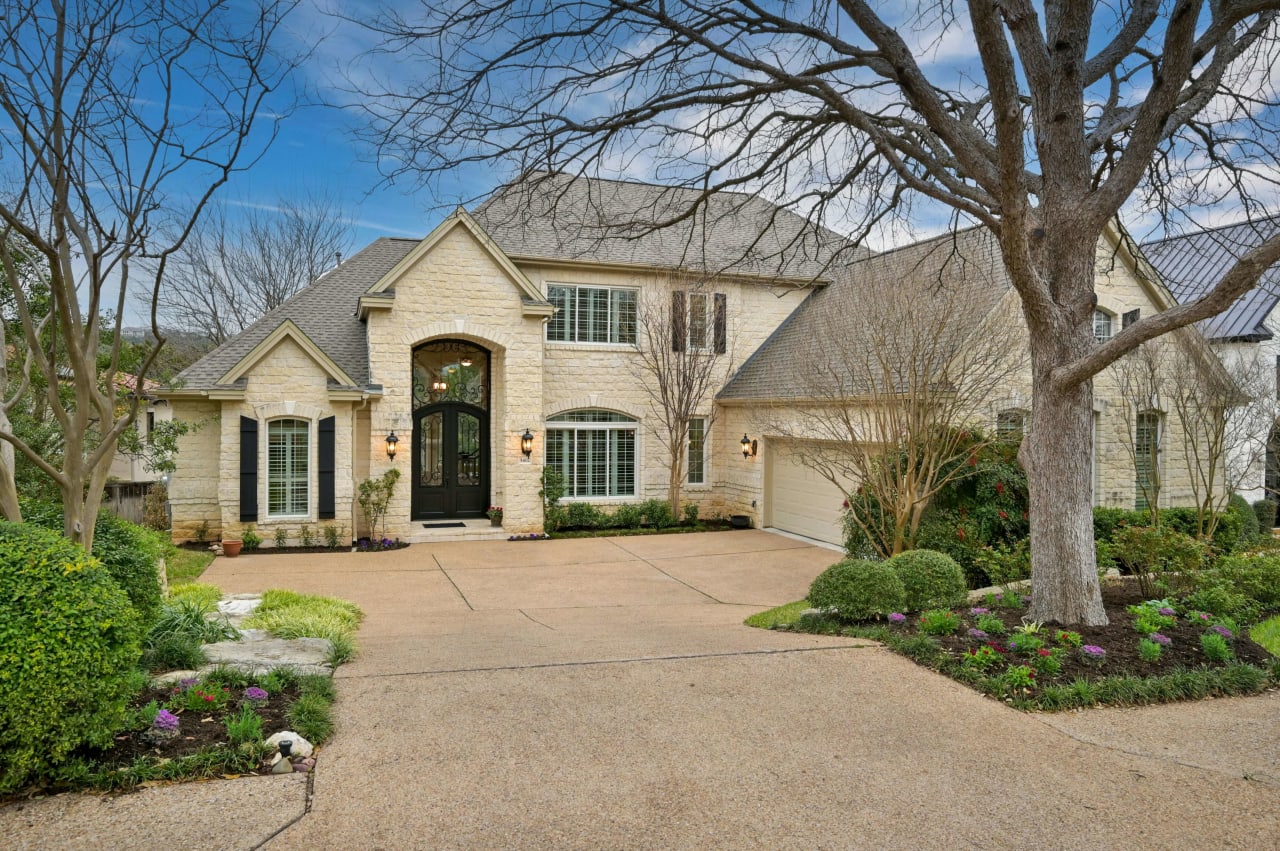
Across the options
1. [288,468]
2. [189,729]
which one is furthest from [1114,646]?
[288,468]

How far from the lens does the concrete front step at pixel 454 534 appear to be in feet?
52.3

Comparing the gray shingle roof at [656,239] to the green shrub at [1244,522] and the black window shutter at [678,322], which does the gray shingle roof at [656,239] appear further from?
the green shrub at [1244,522]

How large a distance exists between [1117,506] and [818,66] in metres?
11.5

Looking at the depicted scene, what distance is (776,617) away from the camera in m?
8.87

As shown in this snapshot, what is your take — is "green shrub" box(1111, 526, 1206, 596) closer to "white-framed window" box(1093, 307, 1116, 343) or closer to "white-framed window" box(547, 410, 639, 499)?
"white-framed window" box(1093, 307, 1116, 343)

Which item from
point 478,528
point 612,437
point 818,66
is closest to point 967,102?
point 818,66

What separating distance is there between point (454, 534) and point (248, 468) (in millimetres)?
4020

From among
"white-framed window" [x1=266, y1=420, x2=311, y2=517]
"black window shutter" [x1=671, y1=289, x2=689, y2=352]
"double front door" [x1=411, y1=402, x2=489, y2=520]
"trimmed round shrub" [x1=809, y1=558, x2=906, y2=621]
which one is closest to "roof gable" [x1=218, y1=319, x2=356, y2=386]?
"white-framed window" [x1=266, y1=420, x2=311, y2=517]

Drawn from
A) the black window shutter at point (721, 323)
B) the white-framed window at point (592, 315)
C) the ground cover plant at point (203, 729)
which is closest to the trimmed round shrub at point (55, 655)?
the ground cover plant at point (203, 729)

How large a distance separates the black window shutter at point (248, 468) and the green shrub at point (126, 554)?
7.73m

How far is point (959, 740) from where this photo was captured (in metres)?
4.95

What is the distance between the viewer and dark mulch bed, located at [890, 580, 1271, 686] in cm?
615

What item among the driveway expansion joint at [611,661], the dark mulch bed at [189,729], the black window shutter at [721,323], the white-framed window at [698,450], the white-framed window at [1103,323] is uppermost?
the black window shutter at [721,323]

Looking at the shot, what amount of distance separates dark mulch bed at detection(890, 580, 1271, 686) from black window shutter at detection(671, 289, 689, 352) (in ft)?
34.8
